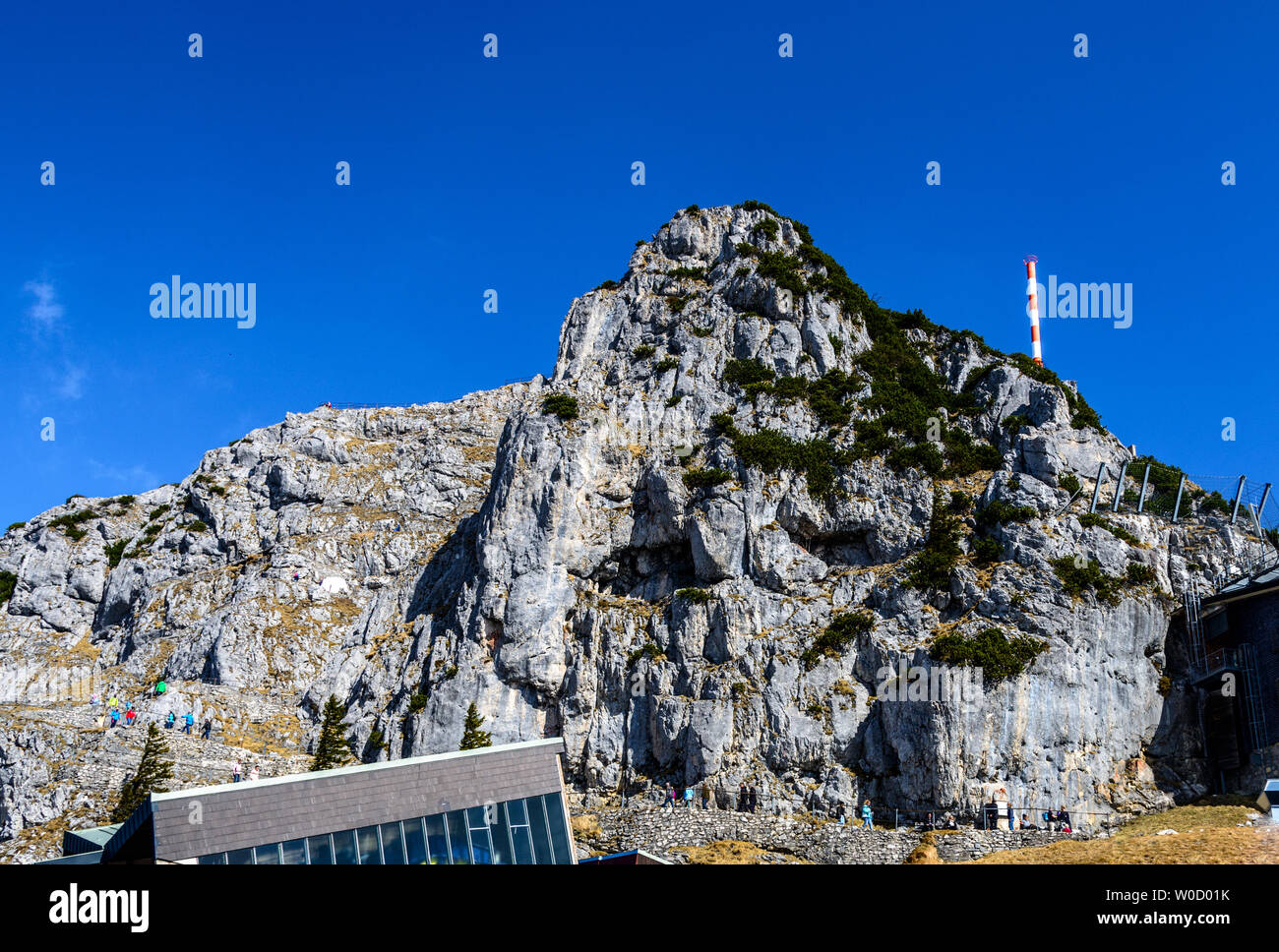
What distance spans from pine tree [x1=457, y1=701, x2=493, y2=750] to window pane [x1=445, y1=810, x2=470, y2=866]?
88.0ft

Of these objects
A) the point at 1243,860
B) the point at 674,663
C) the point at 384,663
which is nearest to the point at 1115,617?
the point at 674,663

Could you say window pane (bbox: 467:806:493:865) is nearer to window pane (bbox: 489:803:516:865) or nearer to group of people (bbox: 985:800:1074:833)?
window pane (bbox: 489:803:516:865)

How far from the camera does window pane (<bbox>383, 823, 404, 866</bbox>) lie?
2753 centimetres

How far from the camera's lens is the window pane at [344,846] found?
27062 mm

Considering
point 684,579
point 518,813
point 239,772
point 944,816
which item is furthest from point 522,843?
point 684,579

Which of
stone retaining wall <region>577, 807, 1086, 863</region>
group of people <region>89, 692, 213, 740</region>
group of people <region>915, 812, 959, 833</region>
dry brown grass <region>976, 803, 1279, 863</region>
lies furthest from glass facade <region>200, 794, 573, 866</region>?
group of people <region>89, 692, 213, 740</region>

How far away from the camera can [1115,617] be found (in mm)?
56000

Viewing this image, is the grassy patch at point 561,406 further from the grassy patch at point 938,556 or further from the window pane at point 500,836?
the window pane at point 500,836

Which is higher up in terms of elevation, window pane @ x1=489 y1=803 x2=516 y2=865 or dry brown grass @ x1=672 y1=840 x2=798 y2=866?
window pane @ x1=489 y1=803 x2=516 y2=865

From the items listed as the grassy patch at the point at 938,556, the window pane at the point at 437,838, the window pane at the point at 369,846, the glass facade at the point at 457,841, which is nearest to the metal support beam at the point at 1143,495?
the grassy patch at the point at 938,556

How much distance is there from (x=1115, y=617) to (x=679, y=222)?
50366mm

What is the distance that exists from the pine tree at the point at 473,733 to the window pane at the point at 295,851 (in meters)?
27.7

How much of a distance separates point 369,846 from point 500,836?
3323mm
